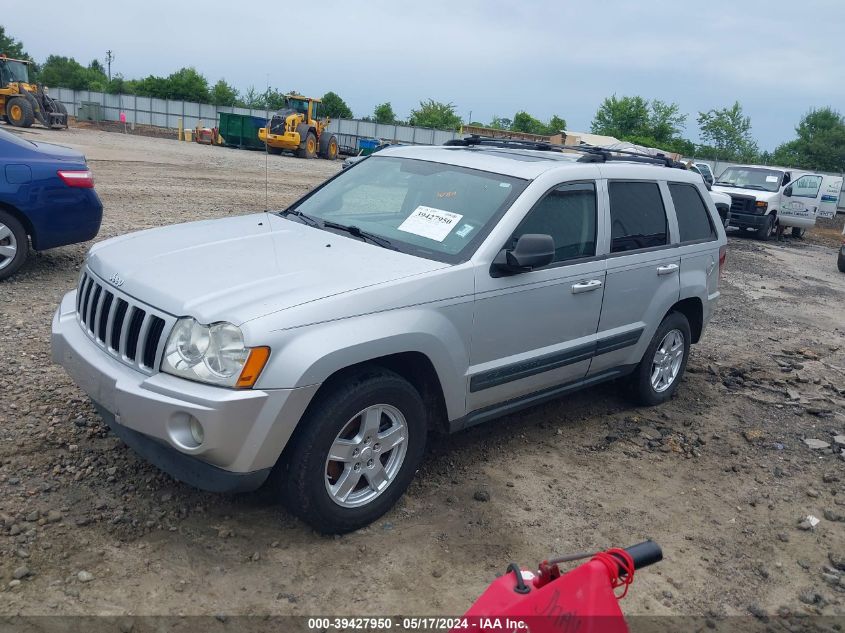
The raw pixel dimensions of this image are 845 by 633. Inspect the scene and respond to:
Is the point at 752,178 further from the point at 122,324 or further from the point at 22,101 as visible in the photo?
the point at 22,101

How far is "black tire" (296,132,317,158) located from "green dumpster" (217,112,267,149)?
3461 mm

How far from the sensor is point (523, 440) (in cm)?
510

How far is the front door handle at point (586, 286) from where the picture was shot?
463 centimetres

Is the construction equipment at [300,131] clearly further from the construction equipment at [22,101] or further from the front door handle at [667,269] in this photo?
the front door handle at [667,269]

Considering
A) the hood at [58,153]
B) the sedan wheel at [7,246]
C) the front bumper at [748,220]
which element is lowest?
the front bumper at [748,220]

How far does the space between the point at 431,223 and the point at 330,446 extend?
5.04ft

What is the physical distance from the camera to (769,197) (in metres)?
19.9

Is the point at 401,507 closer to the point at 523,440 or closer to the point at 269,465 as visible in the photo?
the point at 269,465

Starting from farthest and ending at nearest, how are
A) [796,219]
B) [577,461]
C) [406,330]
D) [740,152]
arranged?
[740,152], [796,219], [577,461], [406,330]

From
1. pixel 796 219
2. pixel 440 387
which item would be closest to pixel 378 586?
pixel 440 387

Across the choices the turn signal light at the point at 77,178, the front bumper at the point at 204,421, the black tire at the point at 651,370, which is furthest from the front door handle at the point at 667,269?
the turn signal light at the point at 77,178

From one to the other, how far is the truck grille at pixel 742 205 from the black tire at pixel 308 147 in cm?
1966

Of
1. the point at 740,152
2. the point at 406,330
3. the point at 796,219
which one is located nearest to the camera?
the point at 406,330

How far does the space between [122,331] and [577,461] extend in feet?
9.52
